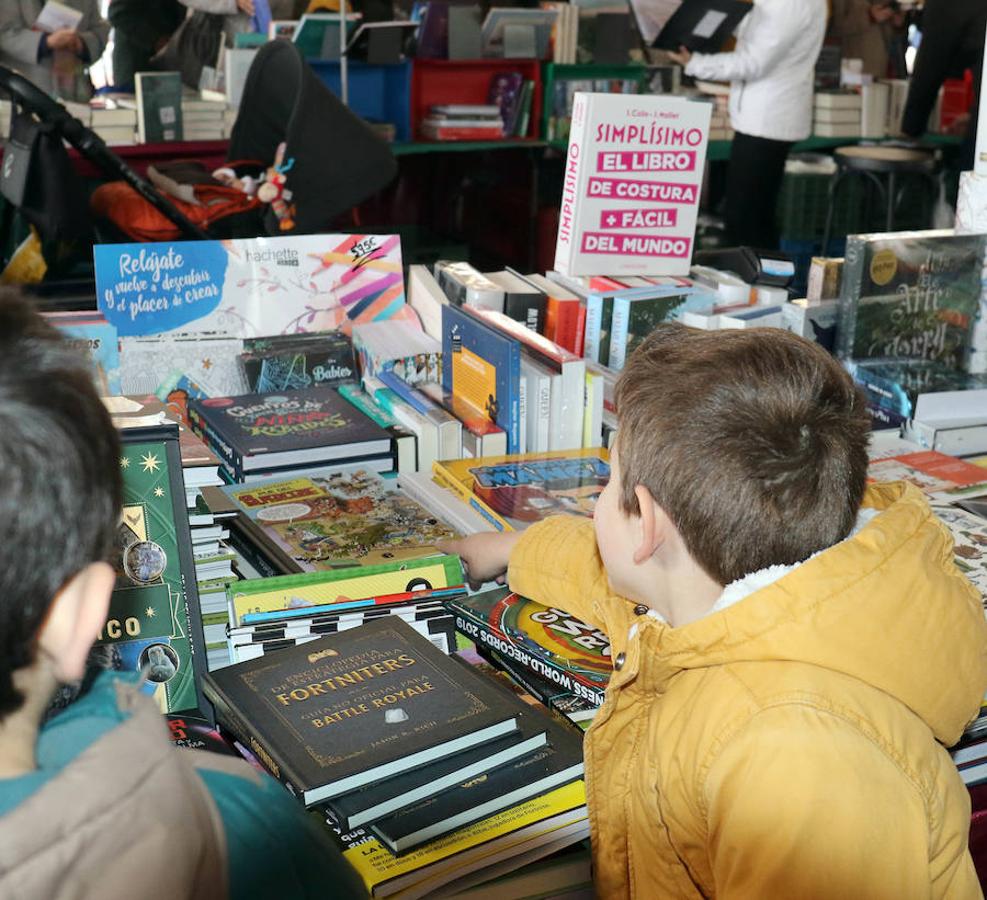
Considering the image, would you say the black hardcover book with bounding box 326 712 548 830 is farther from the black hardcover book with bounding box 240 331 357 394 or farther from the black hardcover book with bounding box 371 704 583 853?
the black hardcover book with bounding box 240 331 357 394

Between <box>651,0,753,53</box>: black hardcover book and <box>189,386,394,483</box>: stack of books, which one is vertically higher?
<box>651,0,753,53</box>: black hardcover book

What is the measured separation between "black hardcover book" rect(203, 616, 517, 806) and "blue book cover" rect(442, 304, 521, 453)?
28.7 inches

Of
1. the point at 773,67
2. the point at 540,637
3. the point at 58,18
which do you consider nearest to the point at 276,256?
the point at 540,637

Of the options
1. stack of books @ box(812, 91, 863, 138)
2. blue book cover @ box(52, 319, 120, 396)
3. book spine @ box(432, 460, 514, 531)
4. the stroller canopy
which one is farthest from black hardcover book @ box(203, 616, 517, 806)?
stack of books @ box(812, 91, 863, 138)

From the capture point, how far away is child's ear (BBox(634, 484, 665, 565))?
1249mm

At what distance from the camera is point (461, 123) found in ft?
21.1

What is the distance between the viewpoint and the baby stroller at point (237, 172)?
420 cm

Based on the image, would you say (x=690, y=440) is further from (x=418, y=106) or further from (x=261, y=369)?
(x=418, y=106)

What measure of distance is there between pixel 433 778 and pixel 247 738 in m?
0.22

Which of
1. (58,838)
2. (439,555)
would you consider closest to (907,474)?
(439,555)

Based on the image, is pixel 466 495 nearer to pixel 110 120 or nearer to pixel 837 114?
pixel 110 120

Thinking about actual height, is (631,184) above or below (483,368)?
above

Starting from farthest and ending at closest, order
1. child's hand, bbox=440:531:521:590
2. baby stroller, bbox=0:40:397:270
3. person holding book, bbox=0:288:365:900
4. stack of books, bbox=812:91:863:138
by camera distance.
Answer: stack of books, bbox=812:91:863:138
baby stroller, bbox=0:40:397:270
child's hand, bbox=440:531:521:590
person holding book, bbox=0:288:365:900

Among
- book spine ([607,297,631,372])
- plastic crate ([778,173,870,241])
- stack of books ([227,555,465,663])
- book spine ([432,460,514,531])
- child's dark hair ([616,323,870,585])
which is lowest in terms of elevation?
plastic crate ([778,173,870,241])
